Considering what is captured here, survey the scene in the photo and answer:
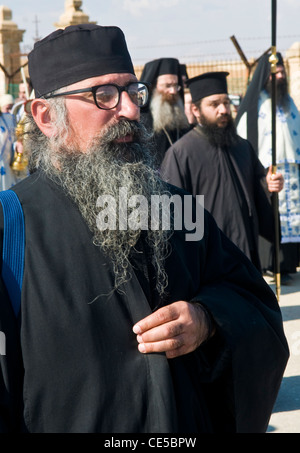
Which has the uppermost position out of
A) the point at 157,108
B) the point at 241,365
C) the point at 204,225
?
the point at 157,108

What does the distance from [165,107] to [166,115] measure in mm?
108

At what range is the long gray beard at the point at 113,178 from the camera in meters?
2.29

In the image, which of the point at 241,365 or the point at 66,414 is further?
the point at 241,365

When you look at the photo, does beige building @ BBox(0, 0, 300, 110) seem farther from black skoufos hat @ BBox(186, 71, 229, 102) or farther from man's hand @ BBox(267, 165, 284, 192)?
man's hand @ BBox(267, 165, 284, 192)

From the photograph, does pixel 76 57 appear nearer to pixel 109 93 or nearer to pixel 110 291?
pixel 109 93

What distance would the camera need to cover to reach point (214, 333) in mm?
2381

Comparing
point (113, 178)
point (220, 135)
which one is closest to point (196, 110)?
point (220, 135)

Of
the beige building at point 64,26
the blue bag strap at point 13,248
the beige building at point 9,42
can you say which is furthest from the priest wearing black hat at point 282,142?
the beige building at point 9,42

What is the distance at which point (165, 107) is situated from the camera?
29.7 feet

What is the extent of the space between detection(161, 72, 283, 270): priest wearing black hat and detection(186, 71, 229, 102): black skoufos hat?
1.01 feet

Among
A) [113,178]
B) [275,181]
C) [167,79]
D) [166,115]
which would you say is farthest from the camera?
[167,79]
